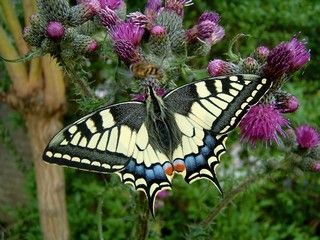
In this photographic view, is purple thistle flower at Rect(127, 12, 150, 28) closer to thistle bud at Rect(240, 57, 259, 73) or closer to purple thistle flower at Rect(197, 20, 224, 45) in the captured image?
purple thistle flower at Rect(197, 20, 224, 45)

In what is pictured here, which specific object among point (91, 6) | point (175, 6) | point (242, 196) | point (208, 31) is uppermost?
point (91, 6)

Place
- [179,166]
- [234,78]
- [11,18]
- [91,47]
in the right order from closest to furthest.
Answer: [234,78]
[179,166]
[91,47]
[11,18]

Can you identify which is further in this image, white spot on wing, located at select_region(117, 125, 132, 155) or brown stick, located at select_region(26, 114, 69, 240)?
brown stick, located at select_region(26, 114, 69, 240)

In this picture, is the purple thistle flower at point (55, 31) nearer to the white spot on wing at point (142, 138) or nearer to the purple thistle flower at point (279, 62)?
the white spot on wing at point (142, 138)

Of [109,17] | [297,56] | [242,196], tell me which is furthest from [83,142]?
[242,196]

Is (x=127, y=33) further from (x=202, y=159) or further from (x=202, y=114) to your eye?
(x=202, y=159)

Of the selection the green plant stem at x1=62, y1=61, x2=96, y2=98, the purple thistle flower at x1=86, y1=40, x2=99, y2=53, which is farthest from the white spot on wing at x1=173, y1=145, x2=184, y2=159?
the purple thistle flower at x1=86, y1=40, x2=99, y2=53
